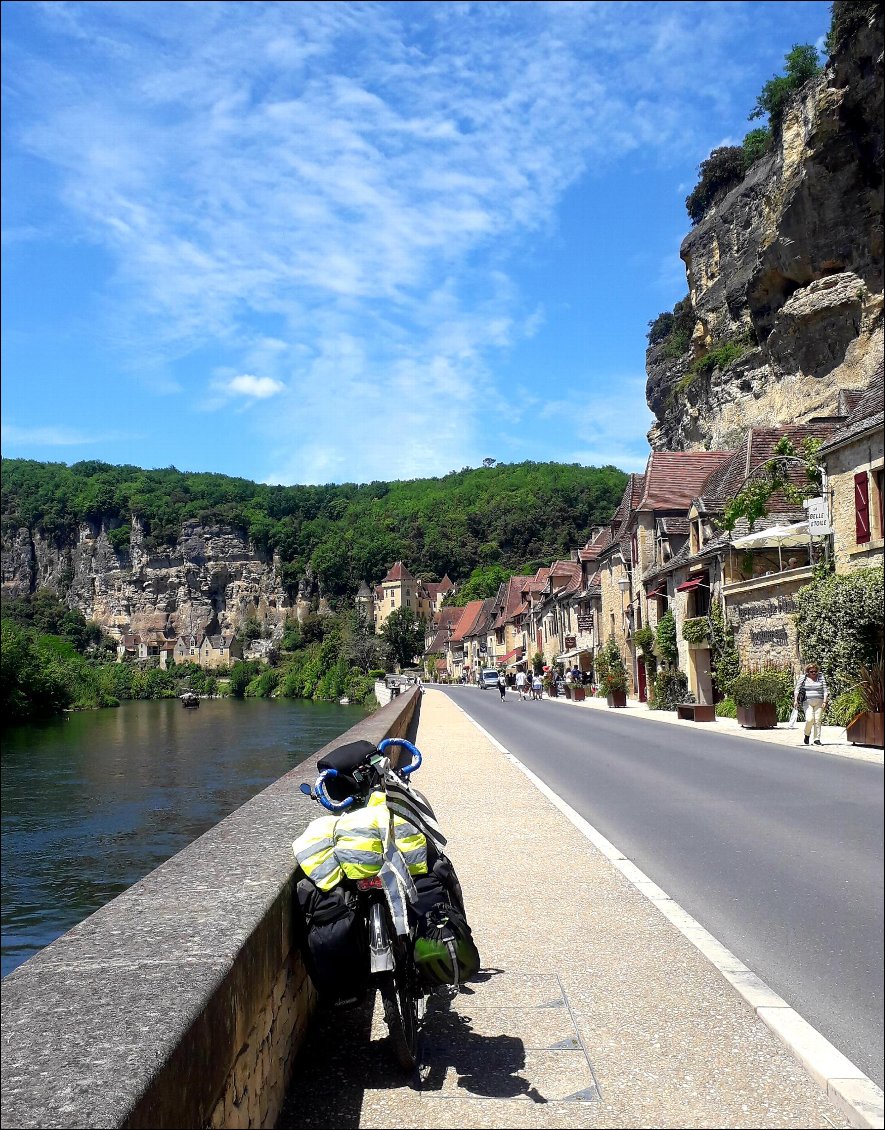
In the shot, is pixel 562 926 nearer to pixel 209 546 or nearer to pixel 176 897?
pixel 176 897

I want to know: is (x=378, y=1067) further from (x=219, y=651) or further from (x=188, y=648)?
(x=188, y=648)

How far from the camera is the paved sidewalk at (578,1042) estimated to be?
115 inches

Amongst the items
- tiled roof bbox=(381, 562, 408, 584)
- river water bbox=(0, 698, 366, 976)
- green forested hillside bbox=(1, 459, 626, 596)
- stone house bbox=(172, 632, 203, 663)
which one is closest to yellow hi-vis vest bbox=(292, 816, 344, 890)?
river water bbox=(0, 698, 366, 976)

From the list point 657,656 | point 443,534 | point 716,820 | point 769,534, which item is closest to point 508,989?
point 716,820

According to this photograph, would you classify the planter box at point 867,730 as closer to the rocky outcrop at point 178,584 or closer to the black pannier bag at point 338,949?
the black pannier bag at point 338,949

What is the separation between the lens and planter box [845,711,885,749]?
5.31 ft

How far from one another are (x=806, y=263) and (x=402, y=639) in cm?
6979

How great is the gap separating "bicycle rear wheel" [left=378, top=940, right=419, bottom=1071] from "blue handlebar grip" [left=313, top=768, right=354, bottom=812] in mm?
569

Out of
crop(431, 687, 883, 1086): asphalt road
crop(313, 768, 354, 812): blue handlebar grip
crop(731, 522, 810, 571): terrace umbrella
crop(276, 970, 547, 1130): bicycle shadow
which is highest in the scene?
crop(731, 522, 810, 571): terrace umbrella

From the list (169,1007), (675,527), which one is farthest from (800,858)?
(675,527)

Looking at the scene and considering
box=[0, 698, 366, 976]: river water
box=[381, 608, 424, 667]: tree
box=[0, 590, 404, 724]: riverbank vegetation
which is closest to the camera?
box=[0, 698, 366, 976]: river water

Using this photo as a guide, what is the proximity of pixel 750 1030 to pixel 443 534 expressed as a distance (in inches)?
5961

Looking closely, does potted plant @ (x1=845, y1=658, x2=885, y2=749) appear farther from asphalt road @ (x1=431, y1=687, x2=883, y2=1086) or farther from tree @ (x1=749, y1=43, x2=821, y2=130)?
tree @ (x1=749, y1=43, x2=821, y2=130)

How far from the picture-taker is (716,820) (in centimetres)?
174
